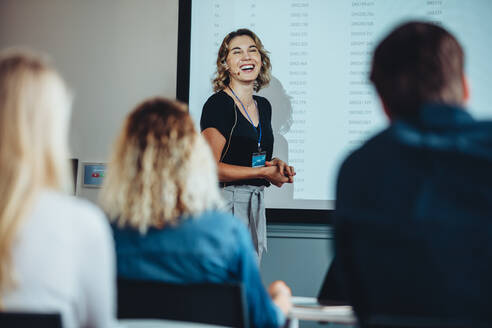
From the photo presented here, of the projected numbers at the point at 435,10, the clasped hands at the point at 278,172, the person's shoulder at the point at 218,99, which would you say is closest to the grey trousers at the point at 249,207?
the clasped hands at the point at 278,172

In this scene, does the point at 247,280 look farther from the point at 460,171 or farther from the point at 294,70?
the point at 294,70

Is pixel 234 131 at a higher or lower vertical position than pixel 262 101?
lower

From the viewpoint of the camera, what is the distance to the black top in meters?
2.55

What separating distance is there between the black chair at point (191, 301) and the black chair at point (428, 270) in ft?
0.93

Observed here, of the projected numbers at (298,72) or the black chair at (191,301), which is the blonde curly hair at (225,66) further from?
the black chair at (191,301)

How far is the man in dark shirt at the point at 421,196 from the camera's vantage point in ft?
2.77

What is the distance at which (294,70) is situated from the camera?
9.22 feet

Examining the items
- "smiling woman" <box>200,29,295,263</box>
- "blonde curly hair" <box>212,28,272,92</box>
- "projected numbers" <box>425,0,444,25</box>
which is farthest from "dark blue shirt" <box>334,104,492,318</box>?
"projected numbers" <box>425,0,444,25</box>

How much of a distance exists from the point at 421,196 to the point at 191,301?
543mm

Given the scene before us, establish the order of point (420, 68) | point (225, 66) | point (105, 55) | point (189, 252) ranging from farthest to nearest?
1. point (105, 55)
2. point (225, 66)
3. point (189, 252)
4. point (420, 68)

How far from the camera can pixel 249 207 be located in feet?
8.41

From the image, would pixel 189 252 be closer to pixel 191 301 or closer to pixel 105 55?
pixel 191 301

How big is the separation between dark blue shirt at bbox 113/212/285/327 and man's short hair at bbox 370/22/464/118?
0.50m

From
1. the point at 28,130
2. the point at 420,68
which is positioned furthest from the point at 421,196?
the point at 28,130
